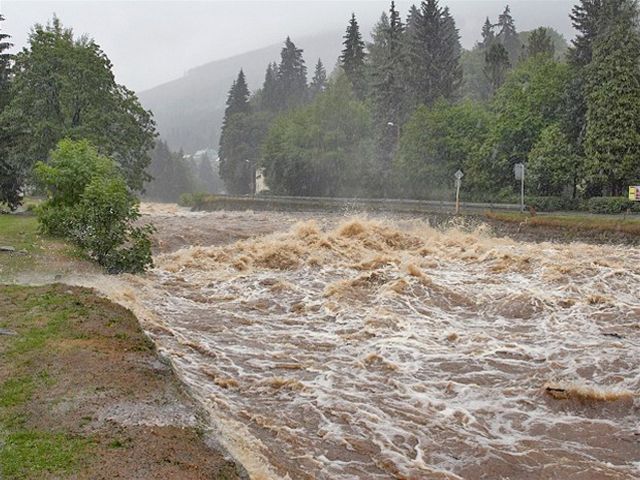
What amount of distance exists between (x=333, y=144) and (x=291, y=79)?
49.3 metres

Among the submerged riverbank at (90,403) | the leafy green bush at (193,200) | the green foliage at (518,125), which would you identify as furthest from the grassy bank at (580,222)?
the leafy green bush at (193,200)

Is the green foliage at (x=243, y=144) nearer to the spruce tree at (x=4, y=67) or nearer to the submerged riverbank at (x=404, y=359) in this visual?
the spruce tree at (x=4, y=67)

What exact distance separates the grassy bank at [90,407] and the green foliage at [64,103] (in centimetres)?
3151

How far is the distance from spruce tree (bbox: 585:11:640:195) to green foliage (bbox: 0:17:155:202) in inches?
1256

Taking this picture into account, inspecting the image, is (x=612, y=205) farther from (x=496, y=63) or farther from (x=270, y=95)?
(x=270, y=95)

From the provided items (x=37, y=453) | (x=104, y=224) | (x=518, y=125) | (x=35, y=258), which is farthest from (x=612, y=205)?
(x=37, y=453)

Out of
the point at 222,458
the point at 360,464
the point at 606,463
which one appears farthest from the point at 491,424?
the point at 222,458

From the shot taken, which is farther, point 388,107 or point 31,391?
point 388,107

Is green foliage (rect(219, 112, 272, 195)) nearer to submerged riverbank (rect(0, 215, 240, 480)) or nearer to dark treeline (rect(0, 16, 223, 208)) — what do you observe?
dark treeline (rect(0, 16, 223, 208))

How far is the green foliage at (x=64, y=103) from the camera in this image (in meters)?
38.3

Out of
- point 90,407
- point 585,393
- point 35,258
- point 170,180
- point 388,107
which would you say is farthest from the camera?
point 170,180

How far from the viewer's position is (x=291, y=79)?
4296 inches

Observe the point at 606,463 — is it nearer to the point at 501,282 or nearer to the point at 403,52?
the point at 501,282

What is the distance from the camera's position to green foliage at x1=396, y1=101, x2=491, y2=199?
52.5 m
